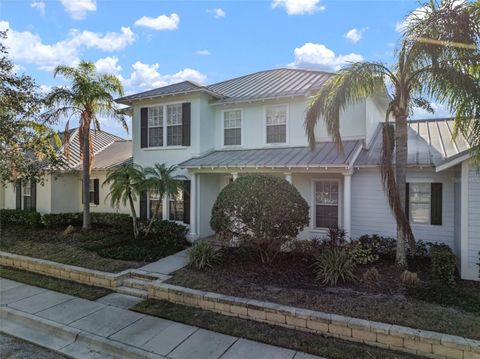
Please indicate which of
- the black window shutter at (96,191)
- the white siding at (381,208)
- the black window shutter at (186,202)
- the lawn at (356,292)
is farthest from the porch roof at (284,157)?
the black window shutter at (96,191)

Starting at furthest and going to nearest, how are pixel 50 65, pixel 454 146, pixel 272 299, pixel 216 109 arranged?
1. pixel 216 109
2. pixel 50 65
3. pixel 454 146
4. pixel 272 299

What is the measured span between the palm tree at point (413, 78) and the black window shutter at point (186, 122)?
5741 millimetres

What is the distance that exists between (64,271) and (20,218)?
9424 millimetres

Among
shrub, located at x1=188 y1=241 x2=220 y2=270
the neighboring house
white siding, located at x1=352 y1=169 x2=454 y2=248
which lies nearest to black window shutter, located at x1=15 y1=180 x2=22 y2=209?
the neighboring house

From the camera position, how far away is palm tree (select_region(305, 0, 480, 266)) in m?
6.47

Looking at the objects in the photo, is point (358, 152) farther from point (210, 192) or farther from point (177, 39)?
point (177, 39)

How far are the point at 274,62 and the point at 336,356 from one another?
15.3 meters

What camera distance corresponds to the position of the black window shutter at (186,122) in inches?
488

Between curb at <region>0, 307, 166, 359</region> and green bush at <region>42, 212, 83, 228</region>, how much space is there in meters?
8.81

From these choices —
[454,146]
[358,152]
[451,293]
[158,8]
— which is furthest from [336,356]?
[158,8]

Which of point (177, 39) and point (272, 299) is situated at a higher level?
point (177, 39)

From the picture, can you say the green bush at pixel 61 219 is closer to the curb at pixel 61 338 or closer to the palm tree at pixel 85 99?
the palm tree at pixel 85 99

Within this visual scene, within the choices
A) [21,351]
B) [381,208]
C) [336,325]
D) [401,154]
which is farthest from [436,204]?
[21,351]

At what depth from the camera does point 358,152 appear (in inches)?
399
